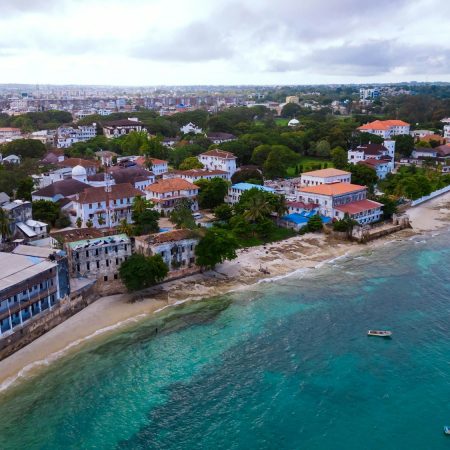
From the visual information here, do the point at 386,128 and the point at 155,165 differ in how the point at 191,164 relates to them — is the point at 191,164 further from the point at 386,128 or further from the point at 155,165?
the point at 386,128

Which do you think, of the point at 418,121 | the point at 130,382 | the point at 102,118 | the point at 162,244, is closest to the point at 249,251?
the point at 162,244

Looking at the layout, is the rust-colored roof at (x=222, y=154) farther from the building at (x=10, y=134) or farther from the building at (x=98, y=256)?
the building at (x=10, y=134)

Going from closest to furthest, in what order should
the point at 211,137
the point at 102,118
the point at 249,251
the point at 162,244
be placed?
1. the point at 162,244
2. the point at 249,251
3. the point at 211,137
4. the point at 102,118

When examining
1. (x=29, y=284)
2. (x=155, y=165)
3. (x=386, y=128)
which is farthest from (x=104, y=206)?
(x=386, y=128)

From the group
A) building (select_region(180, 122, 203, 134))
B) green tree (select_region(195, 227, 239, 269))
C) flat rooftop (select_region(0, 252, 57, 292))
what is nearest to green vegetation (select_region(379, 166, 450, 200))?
green tree (select_region(195, 227, 239, 269))

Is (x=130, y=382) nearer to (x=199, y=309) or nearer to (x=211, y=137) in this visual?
(x=199, y=309)

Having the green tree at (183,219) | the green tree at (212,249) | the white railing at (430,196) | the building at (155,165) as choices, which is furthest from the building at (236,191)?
the white railing at (430,196)
